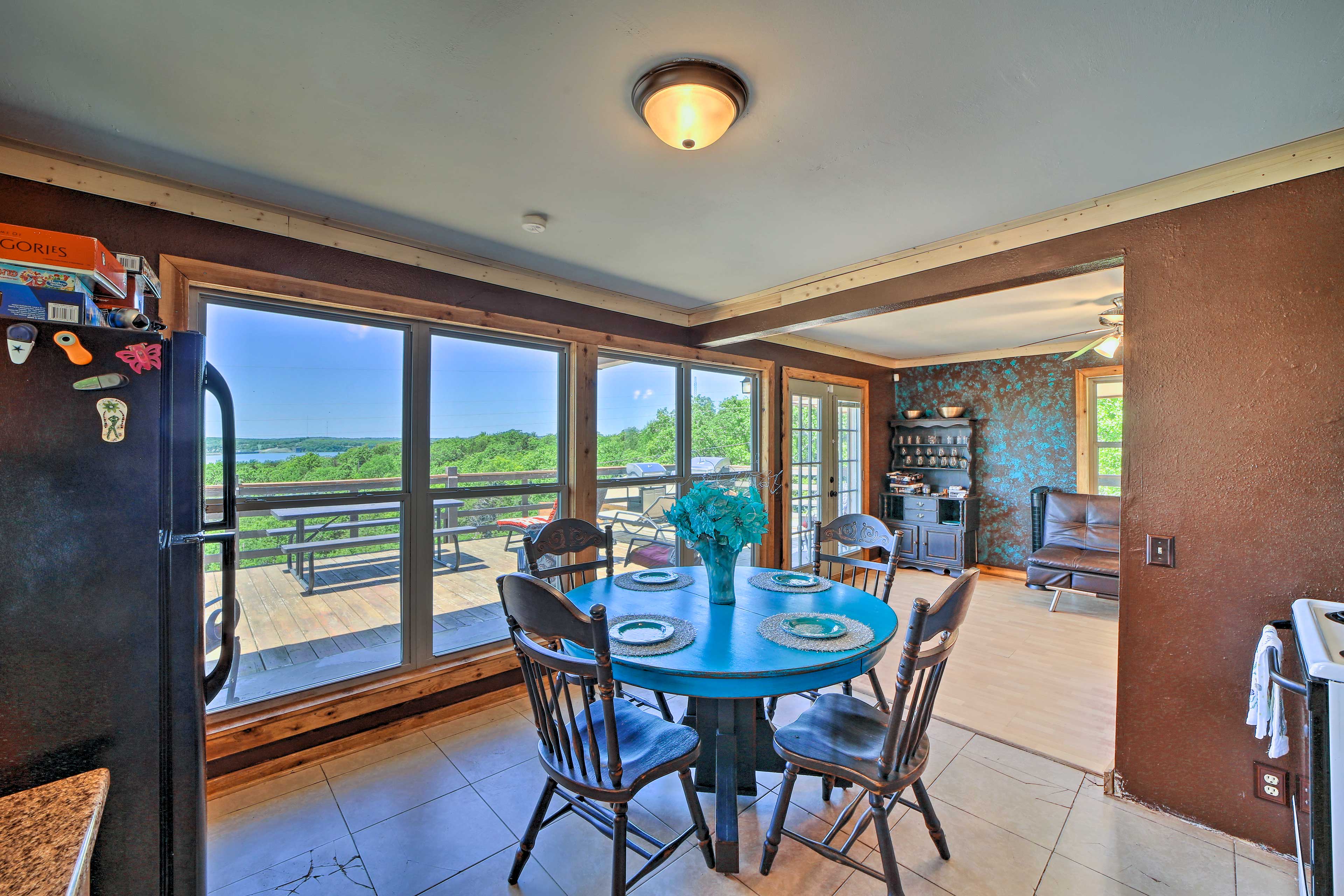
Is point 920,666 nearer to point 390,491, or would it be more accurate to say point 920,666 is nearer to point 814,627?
point 814,627

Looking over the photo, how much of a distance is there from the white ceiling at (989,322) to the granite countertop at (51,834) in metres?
3.28

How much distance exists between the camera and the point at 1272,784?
1.88 metres

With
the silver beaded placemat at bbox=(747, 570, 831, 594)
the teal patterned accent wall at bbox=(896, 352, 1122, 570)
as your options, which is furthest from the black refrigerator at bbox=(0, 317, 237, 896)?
the teal patterned accent wall at bbox=(896, 352, 1122, 570)

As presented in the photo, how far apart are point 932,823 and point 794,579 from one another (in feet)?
3.41

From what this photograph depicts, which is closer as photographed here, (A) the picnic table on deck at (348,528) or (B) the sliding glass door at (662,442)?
(A) the picnic table on deck at (348,528)

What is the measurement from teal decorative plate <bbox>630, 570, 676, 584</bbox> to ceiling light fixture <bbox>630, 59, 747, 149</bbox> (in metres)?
1.81

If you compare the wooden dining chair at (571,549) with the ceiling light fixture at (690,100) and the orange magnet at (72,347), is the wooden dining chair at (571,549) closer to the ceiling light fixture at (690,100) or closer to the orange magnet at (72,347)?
the orange magnet at (72,347)

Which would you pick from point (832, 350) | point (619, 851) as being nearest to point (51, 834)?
point (619, 851)

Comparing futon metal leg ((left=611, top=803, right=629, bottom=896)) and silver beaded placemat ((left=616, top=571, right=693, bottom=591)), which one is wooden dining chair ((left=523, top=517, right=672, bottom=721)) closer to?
silver beaded placemat ((left=616, top=571, right=693, bottom=591))

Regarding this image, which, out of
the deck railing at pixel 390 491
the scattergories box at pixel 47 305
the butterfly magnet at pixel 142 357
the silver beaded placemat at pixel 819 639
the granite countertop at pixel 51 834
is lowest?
the silver beaded placemat at pixel 819 639

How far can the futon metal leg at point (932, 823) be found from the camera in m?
1.80

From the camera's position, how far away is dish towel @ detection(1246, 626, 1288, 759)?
1.61 meters

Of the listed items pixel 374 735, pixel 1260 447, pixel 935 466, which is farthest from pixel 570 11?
pixel 935 466

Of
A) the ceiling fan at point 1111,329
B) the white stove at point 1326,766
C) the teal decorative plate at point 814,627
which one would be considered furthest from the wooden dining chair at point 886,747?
the ceiling fan at point 1111,329
